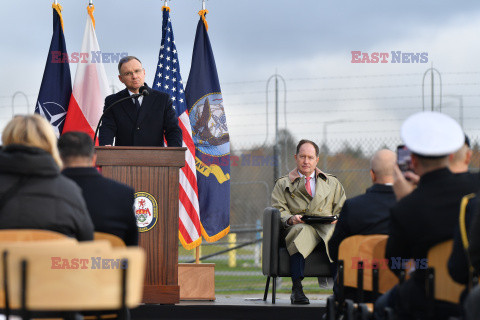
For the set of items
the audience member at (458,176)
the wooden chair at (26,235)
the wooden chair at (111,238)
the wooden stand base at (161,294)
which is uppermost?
the audience member at (458,176)

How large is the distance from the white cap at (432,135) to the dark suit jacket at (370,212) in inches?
47.7

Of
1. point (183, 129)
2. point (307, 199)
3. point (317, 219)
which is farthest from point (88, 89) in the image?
point (317, 219)

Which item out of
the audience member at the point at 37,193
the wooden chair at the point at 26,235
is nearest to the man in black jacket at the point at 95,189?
the audience member at the point at 37,193

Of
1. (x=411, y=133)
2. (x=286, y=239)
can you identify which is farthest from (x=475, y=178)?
→ (x=286, y=239)

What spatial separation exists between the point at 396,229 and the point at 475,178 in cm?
51

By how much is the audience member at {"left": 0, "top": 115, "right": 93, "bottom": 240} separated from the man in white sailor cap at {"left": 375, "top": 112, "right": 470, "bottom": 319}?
55.6 inches

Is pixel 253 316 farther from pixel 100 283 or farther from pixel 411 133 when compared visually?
pixel 100 283

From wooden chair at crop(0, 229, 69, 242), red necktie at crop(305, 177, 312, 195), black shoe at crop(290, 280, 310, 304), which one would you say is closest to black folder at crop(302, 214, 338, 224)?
red necktie at crop(305, 177, 312, 195)

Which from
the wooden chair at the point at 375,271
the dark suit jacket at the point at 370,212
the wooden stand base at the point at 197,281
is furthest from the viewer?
the wooden stand base at the point at 197,281

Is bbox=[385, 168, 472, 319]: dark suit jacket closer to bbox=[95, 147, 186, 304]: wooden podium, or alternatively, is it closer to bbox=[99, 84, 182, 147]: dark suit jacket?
bbox=[95, 147, 186, 304]: wooden podium

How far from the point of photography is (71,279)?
251 cm

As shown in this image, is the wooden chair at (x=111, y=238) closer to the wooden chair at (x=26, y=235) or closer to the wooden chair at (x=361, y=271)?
the wooden chair at (x=26, y=235)

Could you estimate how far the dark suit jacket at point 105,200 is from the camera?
3686 millimetres

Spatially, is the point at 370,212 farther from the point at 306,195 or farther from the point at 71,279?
the point at 306,195
